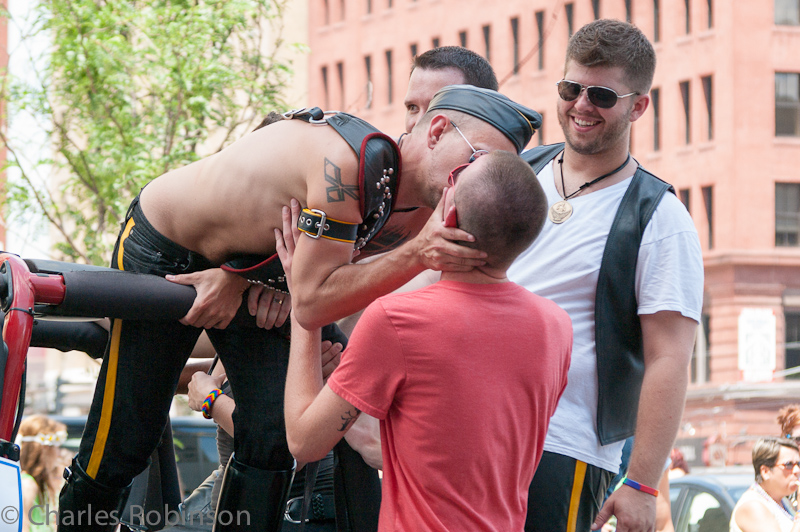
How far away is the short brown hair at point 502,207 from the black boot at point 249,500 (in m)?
1.07

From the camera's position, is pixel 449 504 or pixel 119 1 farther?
pixel 119 1

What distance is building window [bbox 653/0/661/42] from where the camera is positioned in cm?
3069

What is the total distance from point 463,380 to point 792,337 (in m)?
28.3

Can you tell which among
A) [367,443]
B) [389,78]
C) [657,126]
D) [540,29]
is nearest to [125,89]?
[367,443]

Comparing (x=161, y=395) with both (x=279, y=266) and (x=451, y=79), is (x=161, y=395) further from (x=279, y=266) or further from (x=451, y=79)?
(x=451, y=79)

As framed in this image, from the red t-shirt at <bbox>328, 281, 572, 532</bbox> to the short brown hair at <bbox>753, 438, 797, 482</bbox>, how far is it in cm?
394

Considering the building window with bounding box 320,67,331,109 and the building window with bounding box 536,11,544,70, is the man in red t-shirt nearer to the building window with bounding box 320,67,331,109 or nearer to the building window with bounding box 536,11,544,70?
the building window with bounding box 536,11,544,70

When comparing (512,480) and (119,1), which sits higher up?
(119,1)

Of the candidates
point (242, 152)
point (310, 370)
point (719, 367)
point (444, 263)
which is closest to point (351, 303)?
point (310, 370)

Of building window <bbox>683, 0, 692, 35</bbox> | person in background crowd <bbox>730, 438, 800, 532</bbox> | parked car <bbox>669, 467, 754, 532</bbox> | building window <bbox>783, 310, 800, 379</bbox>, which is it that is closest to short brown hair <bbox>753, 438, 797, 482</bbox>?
person in background crowd <bbox>730, 438, 800, 532</bbox>

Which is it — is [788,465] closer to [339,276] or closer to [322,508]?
[322,508]

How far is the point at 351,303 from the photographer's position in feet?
8.70

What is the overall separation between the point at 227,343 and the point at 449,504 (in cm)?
115

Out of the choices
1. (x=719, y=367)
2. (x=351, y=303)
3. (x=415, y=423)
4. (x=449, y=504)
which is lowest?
(x=719, y=367)
